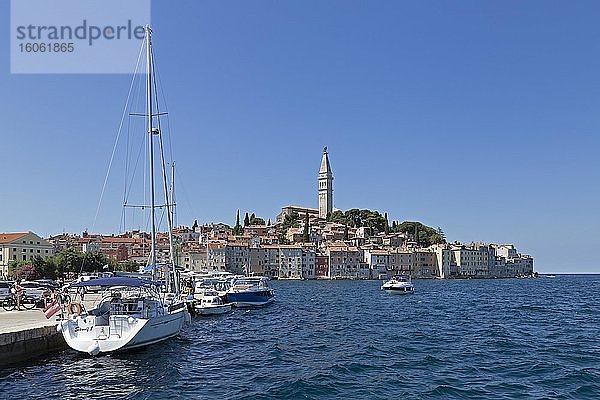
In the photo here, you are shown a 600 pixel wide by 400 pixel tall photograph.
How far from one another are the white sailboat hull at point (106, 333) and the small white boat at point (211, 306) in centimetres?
1715

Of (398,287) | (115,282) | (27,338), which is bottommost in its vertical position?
(398,287)

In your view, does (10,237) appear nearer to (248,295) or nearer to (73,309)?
(248,295)

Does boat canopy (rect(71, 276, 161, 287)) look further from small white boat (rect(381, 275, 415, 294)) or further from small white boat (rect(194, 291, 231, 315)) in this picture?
small white boat (rect(381, 275, 415, 294))

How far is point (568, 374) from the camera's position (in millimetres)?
18641

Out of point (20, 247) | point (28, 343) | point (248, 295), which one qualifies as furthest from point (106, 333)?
point (20, 247)

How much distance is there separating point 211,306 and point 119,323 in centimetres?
1868

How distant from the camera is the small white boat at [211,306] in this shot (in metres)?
39.1

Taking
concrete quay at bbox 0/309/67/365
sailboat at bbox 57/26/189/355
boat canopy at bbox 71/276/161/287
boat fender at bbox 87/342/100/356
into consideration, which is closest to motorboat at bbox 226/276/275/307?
sailboat at bbox 57/26/189/355

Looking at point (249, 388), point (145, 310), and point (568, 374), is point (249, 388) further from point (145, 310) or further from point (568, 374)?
point (568, 374)

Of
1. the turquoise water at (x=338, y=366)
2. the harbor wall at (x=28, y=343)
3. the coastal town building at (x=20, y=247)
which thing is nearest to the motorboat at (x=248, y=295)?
the turquoise water at (x=338, y=366)

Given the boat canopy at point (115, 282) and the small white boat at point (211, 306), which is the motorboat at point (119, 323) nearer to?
the boat canopy at point (115, 282)

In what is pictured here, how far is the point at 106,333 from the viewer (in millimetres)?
20594

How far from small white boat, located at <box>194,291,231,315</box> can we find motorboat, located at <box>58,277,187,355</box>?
45.3 feet

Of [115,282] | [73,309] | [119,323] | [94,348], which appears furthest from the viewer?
[73,309]
